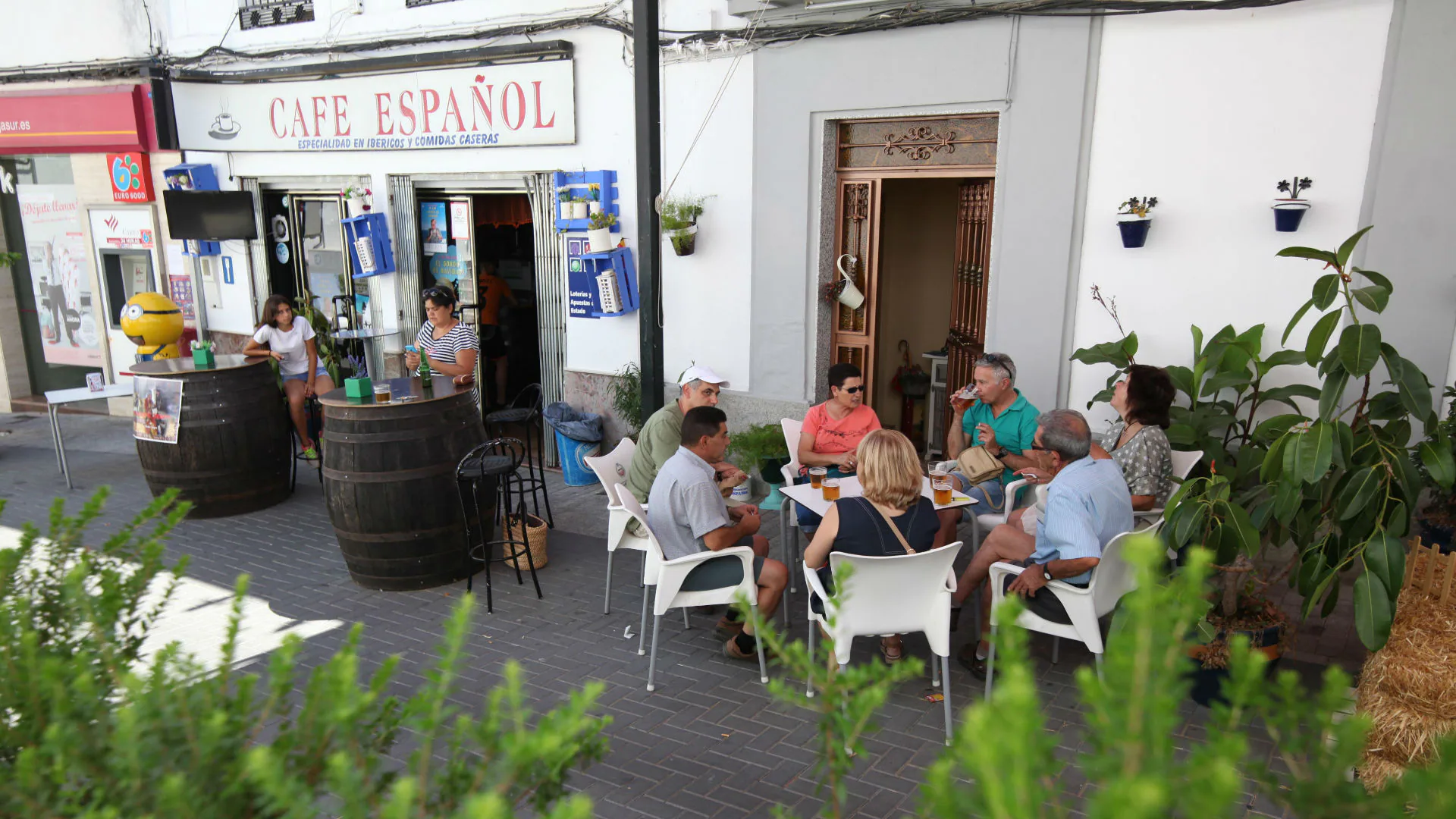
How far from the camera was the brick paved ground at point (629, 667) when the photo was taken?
379 centimetres

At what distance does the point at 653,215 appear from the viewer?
645cm

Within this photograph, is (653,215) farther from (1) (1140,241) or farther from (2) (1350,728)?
(2) (1350,728)

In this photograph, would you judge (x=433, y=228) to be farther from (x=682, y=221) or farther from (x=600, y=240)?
(x=682, y=221)

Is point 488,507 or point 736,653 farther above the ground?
point 488,507

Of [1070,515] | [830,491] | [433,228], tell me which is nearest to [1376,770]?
[1070,515]

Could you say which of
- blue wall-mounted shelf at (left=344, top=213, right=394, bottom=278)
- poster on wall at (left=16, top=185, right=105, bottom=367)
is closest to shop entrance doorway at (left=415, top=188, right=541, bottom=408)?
blue wall-mounted shelf at (left=344, top=213, right=394, bottom=278)

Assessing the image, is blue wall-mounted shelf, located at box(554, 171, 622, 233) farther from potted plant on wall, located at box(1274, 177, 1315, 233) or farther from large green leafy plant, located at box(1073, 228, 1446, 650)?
large green leafy plant, located at box(1073, 228, 1446, 650)

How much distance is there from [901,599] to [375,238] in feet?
23.8

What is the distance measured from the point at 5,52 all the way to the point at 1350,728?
1464 centimetres

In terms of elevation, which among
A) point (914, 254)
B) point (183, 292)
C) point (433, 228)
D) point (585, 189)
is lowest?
point (183, 292)

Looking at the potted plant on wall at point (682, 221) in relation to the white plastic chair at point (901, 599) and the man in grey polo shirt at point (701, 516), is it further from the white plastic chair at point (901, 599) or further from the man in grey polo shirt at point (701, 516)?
the white plastic chair at point (901, 599)

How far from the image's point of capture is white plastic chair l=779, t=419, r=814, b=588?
5.51 m

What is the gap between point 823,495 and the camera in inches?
197

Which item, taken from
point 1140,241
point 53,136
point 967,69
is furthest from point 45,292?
point 1140,241
